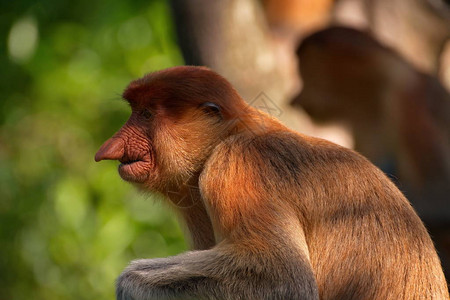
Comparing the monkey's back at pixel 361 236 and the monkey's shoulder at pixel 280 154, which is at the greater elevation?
the monkey's shoulder at pixel 280 154

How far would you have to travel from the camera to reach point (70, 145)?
26.2 feet

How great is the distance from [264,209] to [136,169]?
63 centimetres

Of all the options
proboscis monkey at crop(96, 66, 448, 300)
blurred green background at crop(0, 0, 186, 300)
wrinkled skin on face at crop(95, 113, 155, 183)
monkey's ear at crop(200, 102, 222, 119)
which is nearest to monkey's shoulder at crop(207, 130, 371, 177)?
proboscis monkey at crop(96, 66, 448, 300)

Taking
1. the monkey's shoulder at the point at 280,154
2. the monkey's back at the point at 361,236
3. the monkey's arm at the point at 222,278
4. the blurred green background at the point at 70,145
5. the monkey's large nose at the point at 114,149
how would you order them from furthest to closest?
the blurred green background at the point at 70,145 < the monkey's large nose at the point at 114,149 < the monkey's shoulder at the point at 280,154 < the monkey's back at the point at 361,236 < the monkey's arm at the point at 222,278

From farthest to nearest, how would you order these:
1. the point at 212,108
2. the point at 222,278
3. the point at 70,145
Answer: the point at 70,145
the point at 212,108
the point at 222,278

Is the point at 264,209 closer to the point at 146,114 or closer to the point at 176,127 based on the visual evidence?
the point at 176,127

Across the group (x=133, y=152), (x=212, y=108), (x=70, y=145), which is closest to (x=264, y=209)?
(x=212, y=108)

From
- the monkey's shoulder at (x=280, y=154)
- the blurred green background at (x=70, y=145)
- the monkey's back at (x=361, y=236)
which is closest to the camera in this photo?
the monkey's back at (x=361, y=236)

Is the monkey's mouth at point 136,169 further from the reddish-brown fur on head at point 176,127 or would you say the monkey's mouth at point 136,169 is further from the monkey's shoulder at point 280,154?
the monkey's shoulder at point 280,154

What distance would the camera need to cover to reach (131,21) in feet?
26.9

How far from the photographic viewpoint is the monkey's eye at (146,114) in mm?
3131

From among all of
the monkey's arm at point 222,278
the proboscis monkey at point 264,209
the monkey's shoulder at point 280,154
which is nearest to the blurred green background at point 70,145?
the proboscis monkey at point 264,209

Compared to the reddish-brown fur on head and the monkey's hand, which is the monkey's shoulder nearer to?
the reddish-brown fur on head

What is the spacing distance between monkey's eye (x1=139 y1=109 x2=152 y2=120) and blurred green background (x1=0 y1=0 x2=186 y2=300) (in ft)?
13.4
